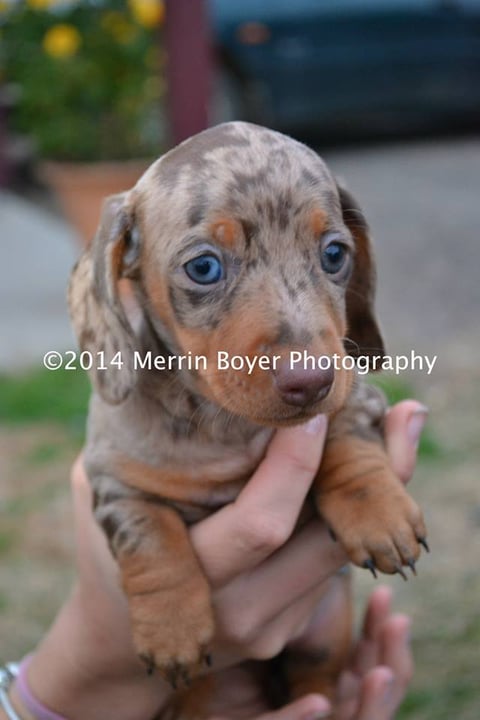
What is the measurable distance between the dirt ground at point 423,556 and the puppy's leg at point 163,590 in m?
1.23

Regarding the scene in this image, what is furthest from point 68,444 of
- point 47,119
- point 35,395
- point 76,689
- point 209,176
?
point 47,119

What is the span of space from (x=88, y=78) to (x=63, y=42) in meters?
0.47

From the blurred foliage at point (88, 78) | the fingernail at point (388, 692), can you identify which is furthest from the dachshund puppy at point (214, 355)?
the blurred foliage at point (88, 78)

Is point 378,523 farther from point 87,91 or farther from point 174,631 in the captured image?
point 87,91

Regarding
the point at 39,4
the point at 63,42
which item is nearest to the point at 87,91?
the point at 63,42

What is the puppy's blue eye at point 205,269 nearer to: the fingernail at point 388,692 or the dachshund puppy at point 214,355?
the dachshund puppy at point 214,355

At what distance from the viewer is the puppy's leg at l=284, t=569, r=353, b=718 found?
9.16 feet

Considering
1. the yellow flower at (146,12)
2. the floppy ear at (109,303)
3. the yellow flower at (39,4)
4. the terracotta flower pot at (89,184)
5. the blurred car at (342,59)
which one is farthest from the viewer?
the blurred car at (342,59)

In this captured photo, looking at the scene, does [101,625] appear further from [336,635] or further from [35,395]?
[35,395]

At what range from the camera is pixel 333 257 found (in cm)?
228

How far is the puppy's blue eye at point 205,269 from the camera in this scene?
7.23 feet

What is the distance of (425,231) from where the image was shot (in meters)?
8.30

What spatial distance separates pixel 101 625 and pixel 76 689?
0.21 metres

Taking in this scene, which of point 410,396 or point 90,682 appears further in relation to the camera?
point 410,396
